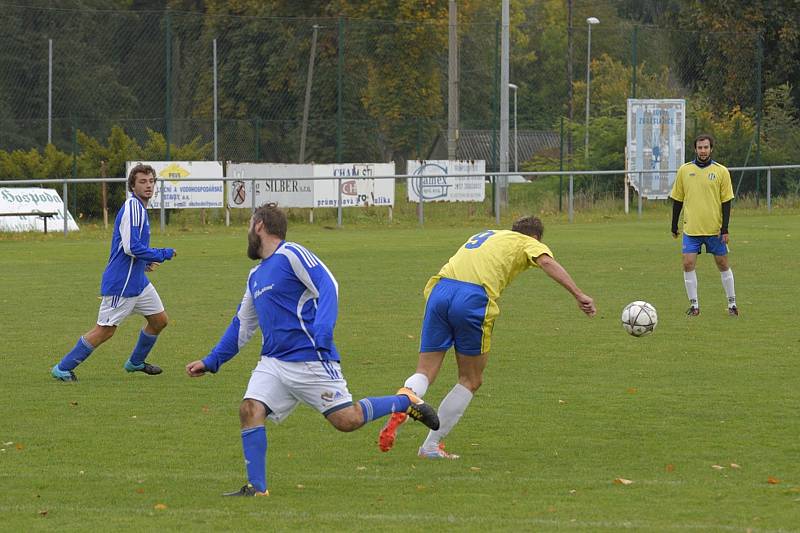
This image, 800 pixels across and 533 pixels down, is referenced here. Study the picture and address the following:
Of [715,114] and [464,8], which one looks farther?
[464,8]

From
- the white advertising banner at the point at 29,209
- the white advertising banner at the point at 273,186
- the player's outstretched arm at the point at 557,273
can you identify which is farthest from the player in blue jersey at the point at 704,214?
the white advertising banner at the point at 29,209

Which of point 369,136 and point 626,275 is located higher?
point 369,136

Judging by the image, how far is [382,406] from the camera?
23.3 feet

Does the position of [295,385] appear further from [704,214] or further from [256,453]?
[704,214]

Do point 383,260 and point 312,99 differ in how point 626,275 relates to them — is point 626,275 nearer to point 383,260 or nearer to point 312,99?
point 383,260

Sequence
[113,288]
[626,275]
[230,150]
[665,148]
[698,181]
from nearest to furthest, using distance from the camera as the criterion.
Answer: [113,288]
[698,181]
[626,275]
[665,148]
[230,150]

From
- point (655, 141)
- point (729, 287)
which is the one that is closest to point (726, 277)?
point (729, 287)

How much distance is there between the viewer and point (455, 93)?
34.9 m

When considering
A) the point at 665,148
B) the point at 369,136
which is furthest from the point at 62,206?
the point at 665,148

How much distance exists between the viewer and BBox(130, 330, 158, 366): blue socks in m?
11.2

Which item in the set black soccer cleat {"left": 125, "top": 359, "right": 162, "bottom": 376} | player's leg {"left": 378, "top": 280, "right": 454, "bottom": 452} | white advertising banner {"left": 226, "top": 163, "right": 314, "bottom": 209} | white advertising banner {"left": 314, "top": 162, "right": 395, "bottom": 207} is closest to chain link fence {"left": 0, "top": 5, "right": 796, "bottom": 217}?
white advertising banner {"left": 314, "top": 162, "right": 395, "bottom": 207}

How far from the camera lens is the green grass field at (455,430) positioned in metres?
6.61

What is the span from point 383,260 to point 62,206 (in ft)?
32.4

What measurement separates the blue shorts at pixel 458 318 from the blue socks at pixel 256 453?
63.7 inches
